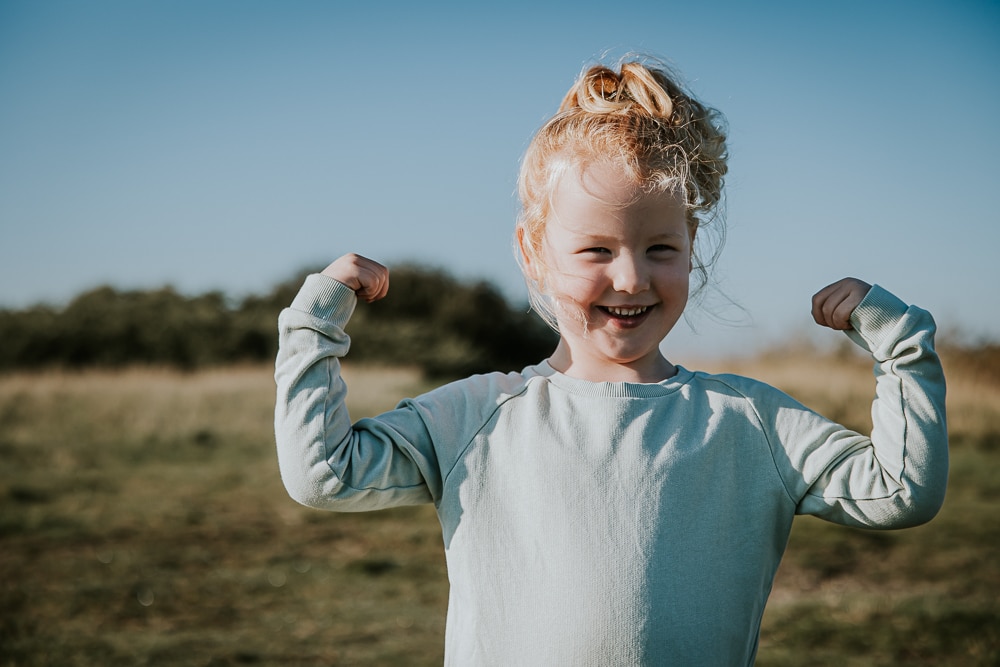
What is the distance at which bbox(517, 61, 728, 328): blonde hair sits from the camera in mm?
1725

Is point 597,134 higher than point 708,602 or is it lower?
higher

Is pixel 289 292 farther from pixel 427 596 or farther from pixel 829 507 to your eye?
pixel 829 507

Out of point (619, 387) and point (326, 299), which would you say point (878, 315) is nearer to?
point (619, 387)

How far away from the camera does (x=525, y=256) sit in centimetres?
193

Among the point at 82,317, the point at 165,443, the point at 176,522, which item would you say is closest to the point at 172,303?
the point at 82,317

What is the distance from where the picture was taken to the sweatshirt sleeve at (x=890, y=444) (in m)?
1.59

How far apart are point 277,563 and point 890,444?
469cm

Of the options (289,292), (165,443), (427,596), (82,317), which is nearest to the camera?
(427,596)

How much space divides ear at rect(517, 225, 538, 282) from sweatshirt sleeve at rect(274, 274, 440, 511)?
41 centimetres

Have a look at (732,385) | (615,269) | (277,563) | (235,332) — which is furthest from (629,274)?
(235,332)

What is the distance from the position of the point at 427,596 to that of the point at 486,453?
137 inches

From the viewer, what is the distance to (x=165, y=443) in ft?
30.1

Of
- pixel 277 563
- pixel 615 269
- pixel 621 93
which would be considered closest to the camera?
pixel 615 269

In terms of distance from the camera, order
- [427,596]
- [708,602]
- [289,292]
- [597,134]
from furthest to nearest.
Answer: [289,292] < [427,596] < [597,134] < [708,602]
